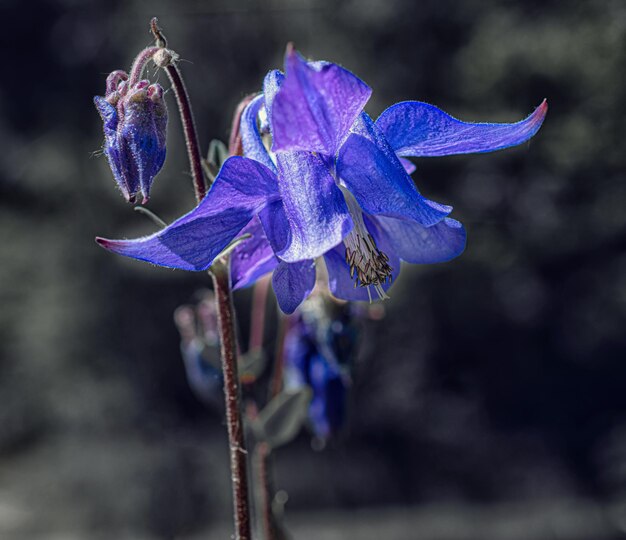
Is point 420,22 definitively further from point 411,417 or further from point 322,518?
point 322,518

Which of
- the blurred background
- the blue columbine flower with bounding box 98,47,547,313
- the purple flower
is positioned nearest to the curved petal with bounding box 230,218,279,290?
the blue columbine flower with bounding box 98,47,547,313

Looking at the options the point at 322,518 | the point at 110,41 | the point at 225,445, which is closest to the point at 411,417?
the point at 322,518

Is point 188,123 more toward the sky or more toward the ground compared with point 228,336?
more toward the sky

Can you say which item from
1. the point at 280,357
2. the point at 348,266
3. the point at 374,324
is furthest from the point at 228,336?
the point at 374,324

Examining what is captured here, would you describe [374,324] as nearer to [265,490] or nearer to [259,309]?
[259,309]

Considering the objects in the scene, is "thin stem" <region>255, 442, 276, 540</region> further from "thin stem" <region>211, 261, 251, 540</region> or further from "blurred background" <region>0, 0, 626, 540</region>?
"blurred background" <region>0, 0, 626, 540</region>

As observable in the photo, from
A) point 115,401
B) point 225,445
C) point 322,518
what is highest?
point 115,401
